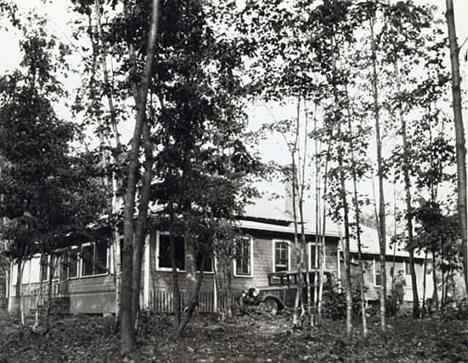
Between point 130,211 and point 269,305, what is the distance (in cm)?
1068

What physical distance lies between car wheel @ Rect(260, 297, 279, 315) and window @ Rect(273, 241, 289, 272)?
12.5ft

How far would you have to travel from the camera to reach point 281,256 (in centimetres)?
2609

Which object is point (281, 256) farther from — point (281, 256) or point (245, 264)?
point (245, 264)

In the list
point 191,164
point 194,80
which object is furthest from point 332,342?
point 194,80

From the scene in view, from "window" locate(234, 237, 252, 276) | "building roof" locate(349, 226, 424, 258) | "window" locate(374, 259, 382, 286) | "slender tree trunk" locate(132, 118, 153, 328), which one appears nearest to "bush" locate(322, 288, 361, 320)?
"window" locate(234, 237, 252, 276)

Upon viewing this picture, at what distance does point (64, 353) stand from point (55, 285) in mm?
15521

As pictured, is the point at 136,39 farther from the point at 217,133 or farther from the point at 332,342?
the point at 332,342

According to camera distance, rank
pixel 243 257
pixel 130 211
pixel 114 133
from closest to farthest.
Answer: pixel 130 211, pixel 114 133, pixel 243 257

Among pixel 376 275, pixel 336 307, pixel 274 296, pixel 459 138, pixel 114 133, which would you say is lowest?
pixel 336 307

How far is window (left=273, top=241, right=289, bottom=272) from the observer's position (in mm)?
25844

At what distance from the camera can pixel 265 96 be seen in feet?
45.2

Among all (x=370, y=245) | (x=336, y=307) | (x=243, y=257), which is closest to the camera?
(x=336, y=307)

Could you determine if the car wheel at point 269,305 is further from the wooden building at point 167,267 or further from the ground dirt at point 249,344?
the ground dirt at point 249,344

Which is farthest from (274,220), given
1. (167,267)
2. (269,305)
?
(167,267)
